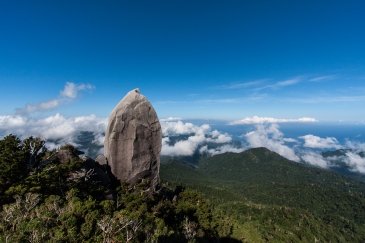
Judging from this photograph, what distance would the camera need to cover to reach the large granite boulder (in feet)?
191

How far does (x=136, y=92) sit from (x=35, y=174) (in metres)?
24.5

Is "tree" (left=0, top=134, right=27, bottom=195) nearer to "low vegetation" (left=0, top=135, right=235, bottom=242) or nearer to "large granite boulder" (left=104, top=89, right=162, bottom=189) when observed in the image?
"low vegetation" (left=0, top=135, right=235, bottom=242)

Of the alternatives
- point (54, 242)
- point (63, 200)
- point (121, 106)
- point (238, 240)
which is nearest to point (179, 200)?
point (238, 240)

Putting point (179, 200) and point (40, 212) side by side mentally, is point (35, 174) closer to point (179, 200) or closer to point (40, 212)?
point (40, 212)

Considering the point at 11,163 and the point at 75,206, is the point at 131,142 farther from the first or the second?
the point at 11,163

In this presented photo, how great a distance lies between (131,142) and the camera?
5809 centimetres

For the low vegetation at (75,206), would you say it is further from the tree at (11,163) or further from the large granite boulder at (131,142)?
the large granite boulder at (131,142)

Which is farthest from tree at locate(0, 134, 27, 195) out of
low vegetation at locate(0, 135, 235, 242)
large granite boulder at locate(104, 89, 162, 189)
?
large granite boulder at locate(104, 89, 162, 189)

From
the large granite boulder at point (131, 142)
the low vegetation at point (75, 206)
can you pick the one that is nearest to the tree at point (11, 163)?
the low vegetation at point (75, 206)

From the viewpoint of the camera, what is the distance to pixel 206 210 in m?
65.5

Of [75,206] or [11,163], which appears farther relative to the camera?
[11,163]

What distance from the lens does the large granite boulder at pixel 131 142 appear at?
58250 millimetres

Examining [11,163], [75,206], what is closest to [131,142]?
[75,206]

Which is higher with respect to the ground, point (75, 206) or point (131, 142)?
point (131, 142)
